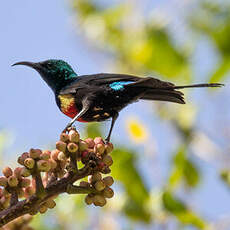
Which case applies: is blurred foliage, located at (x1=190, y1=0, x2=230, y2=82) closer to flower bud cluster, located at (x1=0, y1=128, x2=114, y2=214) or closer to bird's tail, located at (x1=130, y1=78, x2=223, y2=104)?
bird's tail, located at (x1=130, y1=78, x2=223, y2=104)

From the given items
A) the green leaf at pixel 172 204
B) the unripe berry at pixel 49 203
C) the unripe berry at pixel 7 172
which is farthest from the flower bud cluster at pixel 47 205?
the green leaf at pixel 172 204

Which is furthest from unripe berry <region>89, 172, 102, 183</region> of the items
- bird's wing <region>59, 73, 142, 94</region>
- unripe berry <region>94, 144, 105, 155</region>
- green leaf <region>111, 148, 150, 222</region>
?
green leaf <region>111, 148, 150, 222</region>

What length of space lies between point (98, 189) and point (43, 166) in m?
0.28

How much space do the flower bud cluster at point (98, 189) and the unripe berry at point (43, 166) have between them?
0.72ft

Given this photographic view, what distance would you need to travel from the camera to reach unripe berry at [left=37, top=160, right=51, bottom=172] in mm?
2402

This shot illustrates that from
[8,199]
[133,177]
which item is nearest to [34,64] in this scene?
[133,177]

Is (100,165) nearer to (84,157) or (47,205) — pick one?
(84,157)

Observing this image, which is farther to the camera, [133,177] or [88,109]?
[133,177]

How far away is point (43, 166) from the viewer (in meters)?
2.41

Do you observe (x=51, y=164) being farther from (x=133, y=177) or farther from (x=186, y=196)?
(x=186, y=196)

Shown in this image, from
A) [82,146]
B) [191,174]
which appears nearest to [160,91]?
[191,174]

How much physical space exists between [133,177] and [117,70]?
2077mm

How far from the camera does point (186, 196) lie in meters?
4.12

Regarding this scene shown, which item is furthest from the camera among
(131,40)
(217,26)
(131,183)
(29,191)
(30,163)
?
(131,40)
